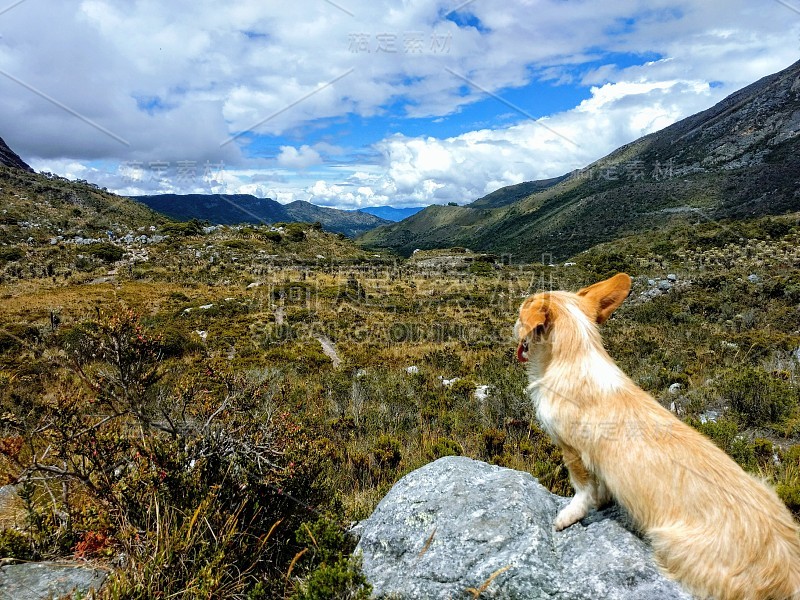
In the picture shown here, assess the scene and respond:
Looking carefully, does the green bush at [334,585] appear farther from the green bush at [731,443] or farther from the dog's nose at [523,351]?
the green bush at [731,443]

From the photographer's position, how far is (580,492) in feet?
8.41

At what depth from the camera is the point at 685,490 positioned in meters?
2.01

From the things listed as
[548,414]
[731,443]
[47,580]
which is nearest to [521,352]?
[548,414]

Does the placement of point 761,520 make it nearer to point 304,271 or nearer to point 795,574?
point 795,574

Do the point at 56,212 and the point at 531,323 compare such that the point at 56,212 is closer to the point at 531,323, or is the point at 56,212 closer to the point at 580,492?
the point at 531,323

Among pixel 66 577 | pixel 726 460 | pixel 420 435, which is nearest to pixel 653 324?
pixel 420 435

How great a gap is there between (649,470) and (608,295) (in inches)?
39.9

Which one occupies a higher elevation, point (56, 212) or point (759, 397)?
point (56, 212)

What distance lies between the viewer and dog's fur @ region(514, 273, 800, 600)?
1.85 meters

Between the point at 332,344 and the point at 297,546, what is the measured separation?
16.7 m

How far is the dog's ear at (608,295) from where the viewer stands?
2576mm

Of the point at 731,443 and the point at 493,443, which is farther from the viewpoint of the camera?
the point at 493,443

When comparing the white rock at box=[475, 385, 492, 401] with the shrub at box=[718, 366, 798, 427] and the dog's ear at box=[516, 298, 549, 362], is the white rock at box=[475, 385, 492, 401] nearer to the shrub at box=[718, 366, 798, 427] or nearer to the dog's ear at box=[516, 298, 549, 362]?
the shrub at box=[718, 366, 798, 427]

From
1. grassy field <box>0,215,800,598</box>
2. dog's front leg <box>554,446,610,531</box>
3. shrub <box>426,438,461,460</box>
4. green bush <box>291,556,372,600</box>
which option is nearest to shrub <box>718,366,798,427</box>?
grassy field <box>0,215,800,598</box>
